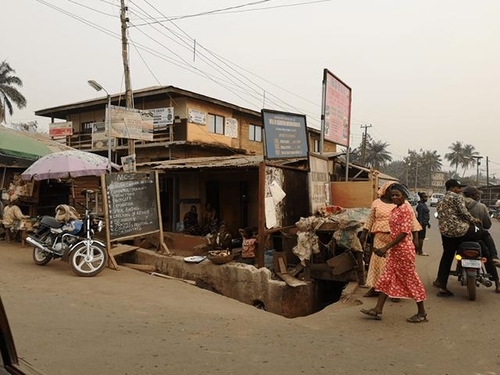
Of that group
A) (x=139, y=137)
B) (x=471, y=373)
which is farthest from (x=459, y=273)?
(x=139, y=137)

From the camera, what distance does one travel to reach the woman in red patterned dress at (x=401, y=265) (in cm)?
484

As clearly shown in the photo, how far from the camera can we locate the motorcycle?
24.0 ft

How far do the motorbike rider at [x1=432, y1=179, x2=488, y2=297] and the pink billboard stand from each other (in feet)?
15.2

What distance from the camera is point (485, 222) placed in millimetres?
6320

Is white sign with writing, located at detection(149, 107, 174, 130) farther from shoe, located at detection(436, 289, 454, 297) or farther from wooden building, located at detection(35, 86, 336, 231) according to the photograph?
shoe, located at detection(436, 289, 454, 297)

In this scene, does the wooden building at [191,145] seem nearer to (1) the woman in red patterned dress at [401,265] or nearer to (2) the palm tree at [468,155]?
(1) the woman in red patterned dress at [401,265]

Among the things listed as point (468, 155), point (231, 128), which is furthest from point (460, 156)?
point (231, 128)

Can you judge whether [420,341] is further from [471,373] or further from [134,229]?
[134,229]

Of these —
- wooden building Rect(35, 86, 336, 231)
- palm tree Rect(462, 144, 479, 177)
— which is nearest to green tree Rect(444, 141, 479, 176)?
palm tree Rect(462, 144, 479, 177)

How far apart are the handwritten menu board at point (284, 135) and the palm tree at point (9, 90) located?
3810cm

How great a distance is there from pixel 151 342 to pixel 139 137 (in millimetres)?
6998

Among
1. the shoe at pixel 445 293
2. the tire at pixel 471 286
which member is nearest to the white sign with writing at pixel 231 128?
the shoe at pixel 445 293

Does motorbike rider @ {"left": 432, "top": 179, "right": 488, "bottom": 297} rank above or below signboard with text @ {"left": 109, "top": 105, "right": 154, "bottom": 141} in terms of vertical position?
below

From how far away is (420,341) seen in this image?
433cm
